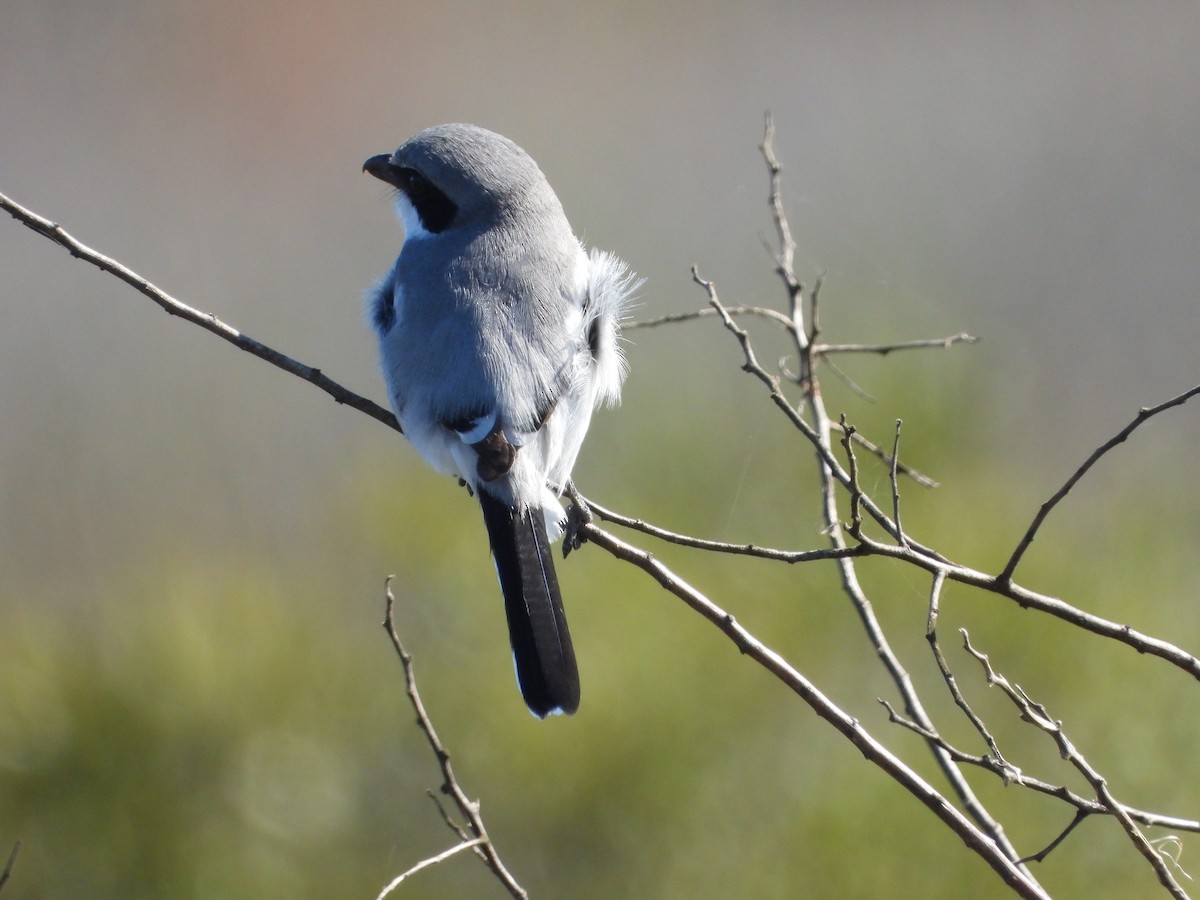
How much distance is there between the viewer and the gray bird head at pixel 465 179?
201cm

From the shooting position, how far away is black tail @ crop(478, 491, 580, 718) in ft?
5.50

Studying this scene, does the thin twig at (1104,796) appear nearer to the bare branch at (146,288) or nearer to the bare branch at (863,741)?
the bare branch at (863,741)

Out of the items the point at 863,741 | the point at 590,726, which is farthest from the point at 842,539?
A: the point at 590,726

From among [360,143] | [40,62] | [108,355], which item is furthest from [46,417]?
[40,62]

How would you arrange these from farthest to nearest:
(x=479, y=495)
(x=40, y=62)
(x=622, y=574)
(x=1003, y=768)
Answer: (x=40, y=62) → (x=622, y=574) → (x=479, y=495) → (x=1003, y=768)

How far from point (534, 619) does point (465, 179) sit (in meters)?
0.77

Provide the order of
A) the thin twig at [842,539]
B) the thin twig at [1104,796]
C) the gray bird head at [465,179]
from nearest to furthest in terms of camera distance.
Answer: the thin twig at [1104,796], the thin twig at [842,539], the gray bird head at [465,179]

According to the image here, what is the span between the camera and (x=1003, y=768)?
1.23 metres

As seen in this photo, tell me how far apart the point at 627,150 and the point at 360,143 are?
1758mm

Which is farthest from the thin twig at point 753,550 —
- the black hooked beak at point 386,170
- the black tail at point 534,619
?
the black hooked beak at point 386,170

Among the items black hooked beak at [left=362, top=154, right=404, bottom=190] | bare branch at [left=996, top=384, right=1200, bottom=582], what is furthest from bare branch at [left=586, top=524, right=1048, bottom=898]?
black hooked beak at [left=362, top=154, right=404, bottom=190]

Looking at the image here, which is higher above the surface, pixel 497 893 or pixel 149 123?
pixel 149 123

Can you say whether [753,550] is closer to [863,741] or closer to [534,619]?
[863,741]

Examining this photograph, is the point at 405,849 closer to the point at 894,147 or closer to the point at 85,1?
the point at 894,147
